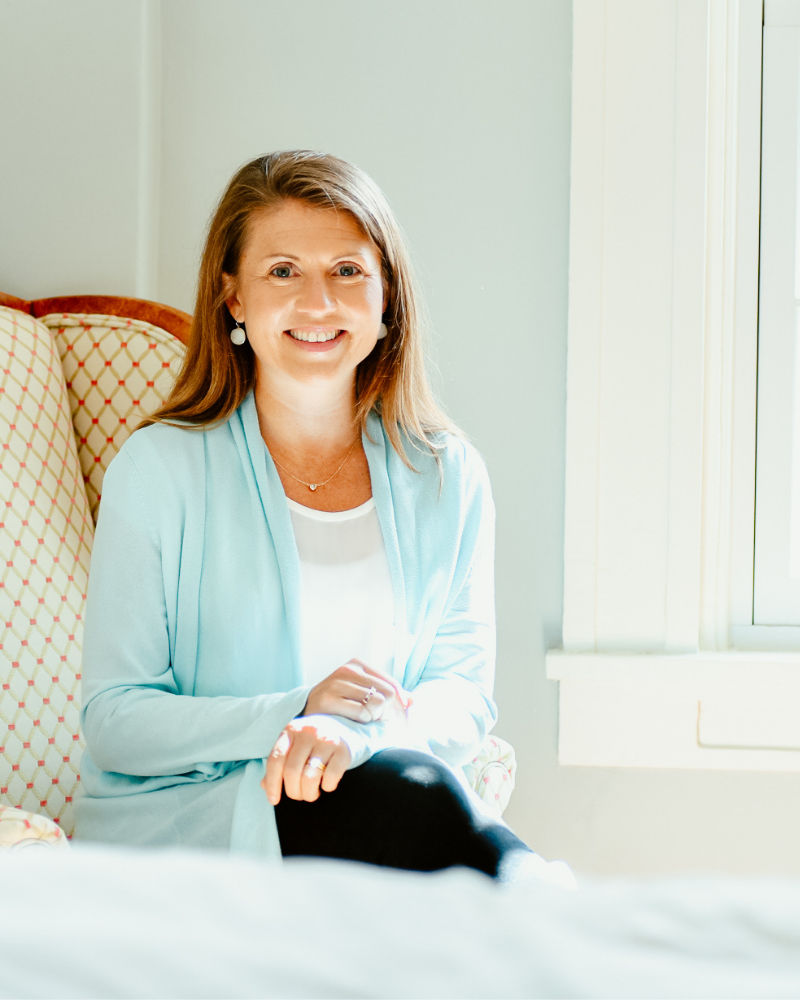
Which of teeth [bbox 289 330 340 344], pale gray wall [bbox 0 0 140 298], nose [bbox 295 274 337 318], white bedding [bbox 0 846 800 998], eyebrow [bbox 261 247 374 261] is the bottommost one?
white bedding [bbox 0 846 800 998]

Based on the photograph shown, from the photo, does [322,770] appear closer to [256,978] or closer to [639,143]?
[256,978]

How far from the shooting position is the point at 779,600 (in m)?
1.73

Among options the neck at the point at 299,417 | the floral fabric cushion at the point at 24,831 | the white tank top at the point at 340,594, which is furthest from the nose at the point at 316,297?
the floral fabric cushion at the point at 24,831

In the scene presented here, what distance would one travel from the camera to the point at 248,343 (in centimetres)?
136

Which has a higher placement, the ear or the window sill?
the ear

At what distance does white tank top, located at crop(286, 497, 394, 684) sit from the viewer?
4.06ft

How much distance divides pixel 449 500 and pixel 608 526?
0.41m

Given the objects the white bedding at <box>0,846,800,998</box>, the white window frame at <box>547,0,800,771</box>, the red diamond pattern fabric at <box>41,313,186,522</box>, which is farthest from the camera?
the white window frame at <box>547,0,800,771</box>

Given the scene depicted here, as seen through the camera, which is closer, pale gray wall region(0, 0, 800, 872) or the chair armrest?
the chair armrest

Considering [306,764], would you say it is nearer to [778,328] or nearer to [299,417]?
[299,417]

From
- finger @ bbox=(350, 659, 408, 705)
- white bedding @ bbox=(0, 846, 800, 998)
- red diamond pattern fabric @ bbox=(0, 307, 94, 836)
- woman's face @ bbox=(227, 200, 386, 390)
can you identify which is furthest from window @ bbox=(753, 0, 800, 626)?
white bedding @ bbox=(0, 846, 800, 998)

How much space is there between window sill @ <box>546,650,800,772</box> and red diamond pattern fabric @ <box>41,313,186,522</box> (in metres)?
0.78

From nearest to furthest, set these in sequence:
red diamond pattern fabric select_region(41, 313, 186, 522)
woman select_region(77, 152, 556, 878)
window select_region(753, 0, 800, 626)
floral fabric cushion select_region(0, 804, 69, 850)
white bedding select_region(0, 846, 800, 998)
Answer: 1. white bedding select_region(0, 846, 800, 998)
2. floral fabric cushion select_region(0, 804, 69, 850)
3. woman select_region(77, 152, 556, 878)
4. red diamond pattern fabric select_region(41, 313, 186, 522)
5. window select_region(753, 0, 800, 626)

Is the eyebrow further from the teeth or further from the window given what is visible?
the window
